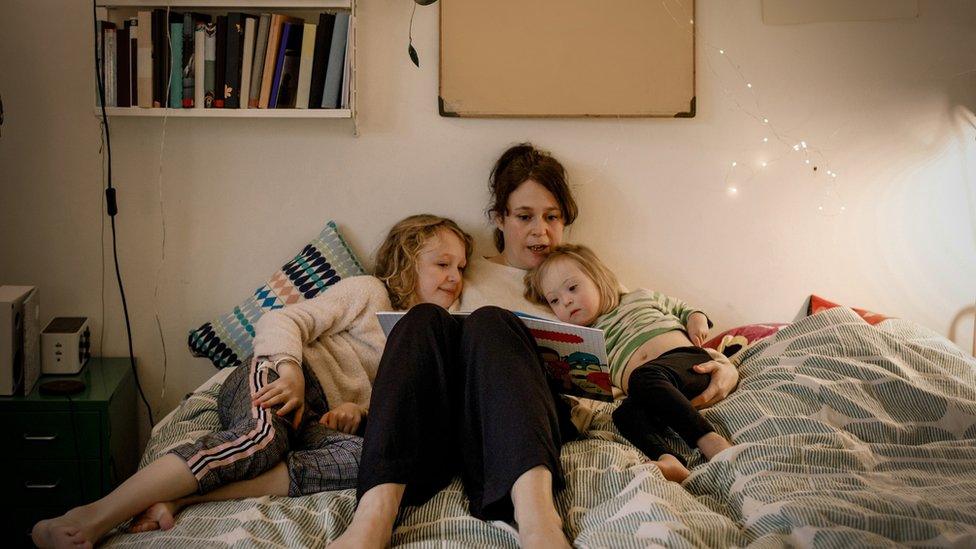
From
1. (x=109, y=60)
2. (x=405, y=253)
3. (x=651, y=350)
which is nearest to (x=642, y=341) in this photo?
(x=651, y=350)

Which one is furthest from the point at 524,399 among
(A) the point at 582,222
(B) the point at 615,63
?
(B) the point at 615,63

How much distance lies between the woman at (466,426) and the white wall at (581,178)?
75cm

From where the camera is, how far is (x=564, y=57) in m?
2.35

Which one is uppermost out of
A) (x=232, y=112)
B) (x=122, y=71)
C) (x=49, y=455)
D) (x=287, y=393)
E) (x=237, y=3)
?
(x=237, y=3)

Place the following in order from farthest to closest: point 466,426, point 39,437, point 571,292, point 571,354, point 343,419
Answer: point 571,292, point 39,437, point 343,419, point 571,354, point 466,426

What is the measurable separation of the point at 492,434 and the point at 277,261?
3.89 ft

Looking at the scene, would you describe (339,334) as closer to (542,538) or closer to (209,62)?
(209,62)

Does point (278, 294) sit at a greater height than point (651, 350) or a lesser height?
greater

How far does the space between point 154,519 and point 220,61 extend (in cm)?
130

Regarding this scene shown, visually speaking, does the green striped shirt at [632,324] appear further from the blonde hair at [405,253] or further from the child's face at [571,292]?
the blonde hair at [405,253]

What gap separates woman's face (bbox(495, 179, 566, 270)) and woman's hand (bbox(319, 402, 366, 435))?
2.24 feet

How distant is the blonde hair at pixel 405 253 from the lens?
217cm

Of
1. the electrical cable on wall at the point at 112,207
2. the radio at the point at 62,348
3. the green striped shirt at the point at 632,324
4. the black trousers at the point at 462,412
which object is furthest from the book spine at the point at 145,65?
the green striped shirt at the point at 632,324

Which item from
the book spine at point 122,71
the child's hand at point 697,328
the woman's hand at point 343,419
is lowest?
the woman's hand at point 343,419
